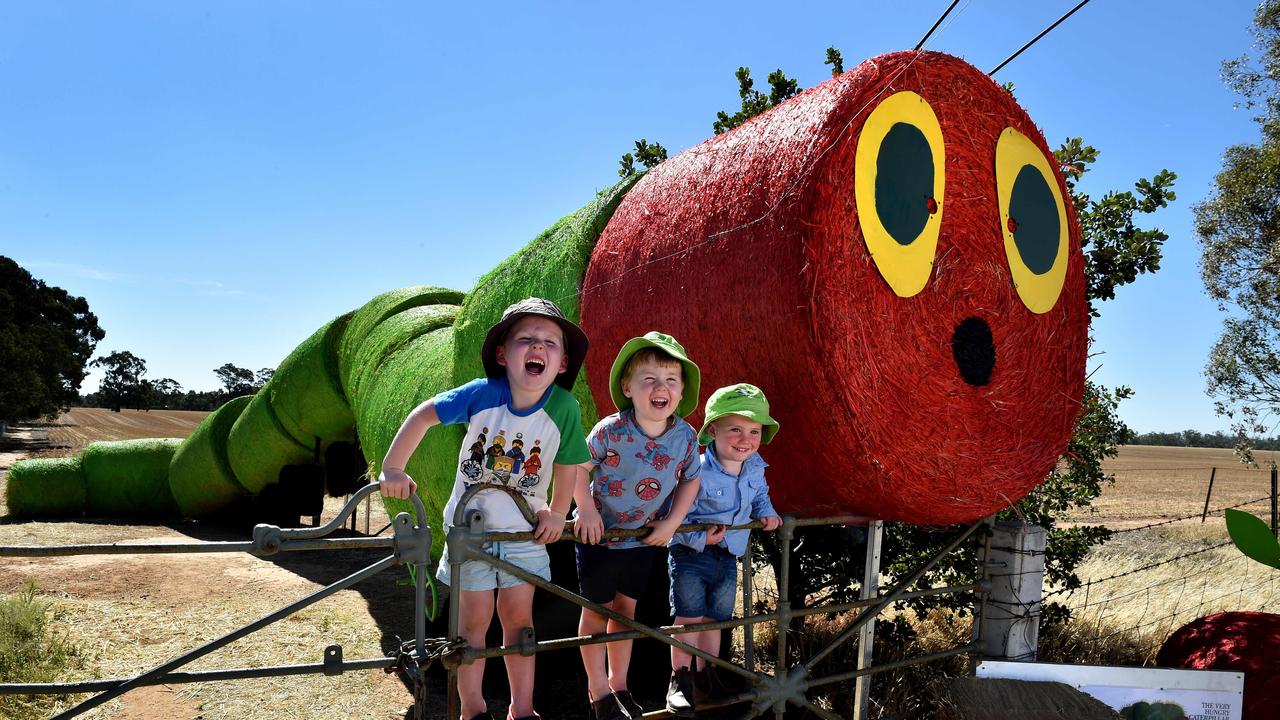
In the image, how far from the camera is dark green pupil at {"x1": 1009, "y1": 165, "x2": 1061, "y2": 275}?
3400mm

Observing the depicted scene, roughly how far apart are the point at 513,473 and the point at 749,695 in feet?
3.86

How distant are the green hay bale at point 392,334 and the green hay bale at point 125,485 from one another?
7.07 m

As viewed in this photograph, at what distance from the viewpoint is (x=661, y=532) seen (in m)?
2.66

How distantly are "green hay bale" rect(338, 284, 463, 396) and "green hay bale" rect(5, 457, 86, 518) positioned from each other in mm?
7107

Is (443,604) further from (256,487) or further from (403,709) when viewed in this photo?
(256,487)

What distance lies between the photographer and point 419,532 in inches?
89.0

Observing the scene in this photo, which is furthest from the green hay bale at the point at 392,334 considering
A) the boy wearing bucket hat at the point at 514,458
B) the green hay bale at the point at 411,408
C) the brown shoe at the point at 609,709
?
the brown shoe at the point at 609,709

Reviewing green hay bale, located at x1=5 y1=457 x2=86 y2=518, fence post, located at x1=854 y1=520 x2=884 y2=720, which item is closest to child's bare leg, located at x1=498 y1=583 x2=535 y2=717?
fence post, located at x1=854 y1=520 x2=884 y2=720

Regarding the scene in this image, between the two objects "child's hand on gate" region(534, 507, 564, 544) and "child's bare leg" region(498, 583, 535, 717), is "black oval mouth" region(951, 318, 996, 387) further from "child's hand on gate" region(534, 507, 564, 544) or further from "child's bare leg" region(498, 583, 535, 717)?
"child's bare leg" region(498, 583, 535, 717)

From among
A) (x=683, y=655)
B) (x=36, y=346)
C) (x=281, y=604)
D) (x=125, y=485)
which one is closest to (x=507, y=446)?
(x=683, y=655)

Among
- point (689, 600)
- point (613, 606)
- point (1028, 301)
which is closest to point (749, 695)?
point (689, 600)

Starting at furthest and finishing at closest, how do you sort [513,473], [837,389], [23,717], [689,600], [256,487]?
[256,487]
[23,717]
[689,600]
[837,389]
[513,473]

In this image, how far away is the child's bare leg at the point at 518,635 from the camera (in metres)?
2.59

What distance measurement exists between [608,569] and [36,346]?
31.9 metres
